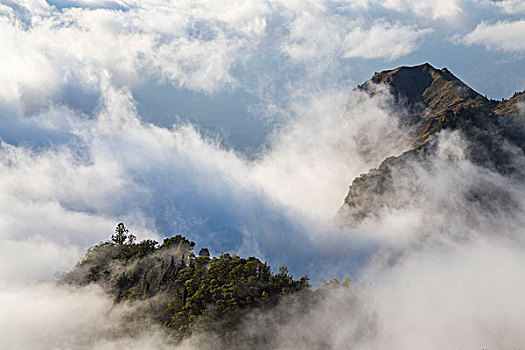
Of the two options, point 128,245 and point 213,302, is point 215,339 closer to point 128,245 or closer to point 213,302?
point 213,302

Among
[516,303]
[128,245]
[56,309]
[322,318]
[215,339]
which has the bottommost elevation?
[215,339]

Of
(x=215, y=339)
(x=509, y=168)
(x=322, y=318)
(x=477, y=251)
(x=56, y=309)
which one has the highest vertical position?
(x=509, y=168)

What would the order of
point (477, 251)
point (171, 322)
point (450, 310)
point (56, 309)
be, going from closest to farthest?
point (171, 322)
point (56, 309)
point (450, 310)
point (477, 251)

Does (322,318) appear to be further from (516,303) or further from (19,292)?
(19,292)

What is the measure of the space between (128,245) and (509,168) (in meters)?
177

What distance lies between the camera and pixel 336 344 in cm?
7744

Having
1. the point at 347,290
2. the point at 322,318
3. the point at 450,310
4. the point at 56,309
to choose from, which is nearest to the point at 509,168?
the point at 450,310

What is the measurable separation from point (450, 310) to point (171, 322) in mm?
79836

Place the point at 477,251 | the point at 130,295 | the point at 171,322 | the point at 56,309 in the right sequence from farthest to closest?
1. the point at 477,251
2. the point at 56,309
3. the point at 130,295
4. the point at 171,322

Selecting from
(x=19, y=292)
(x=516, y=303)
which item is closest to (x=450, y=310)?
(x=516, y=303)

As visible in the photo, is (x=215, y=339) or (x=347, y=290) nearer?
(x=215, y=339)

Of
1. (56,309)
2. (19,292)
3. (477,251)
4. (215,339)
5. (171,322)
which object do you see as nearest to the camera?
(215,339)

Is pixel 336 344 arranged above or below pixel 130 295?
below

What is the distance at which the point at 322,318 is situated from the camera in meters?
82.8
